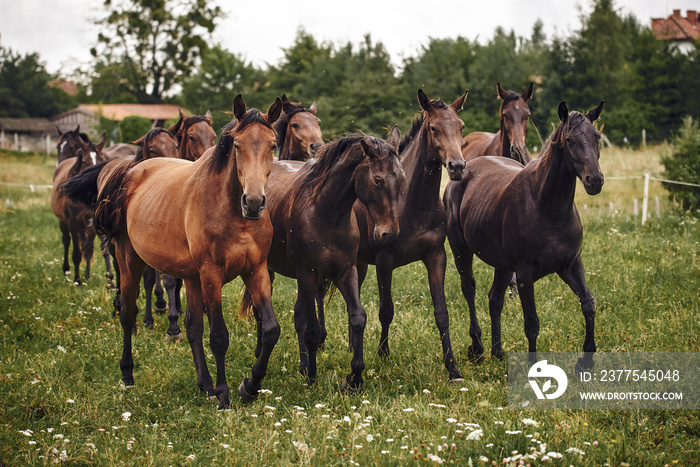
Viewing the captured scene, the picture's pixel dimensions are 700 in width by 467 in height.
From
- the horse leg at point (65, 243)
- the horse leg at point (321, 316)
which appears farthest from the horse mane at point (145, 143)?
the horse leg at point (65, 243)

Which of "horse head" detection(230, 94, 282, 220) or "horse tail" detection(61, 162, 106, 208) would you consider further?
"horse tail" detection(61, 162, 106, 208)

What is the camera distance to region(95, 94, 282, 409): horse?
473cm

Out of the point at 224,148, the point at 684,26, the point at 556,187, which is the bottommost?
the point at 556,187

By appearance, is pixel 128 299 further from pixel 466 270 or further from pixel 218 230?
pixel 466 270

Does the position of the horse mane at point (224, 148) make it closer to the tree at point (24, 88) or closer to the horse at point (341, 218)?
the horse at point (341, 218)

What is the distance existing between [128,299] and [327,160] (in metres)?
2.47

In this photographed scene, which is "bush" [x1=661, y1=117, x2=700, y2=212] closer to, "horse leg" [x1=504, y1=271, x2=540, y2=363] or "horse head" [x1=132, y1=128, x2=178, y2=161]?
"horse leg" [x1=504, y1=271, x2=540, y2=363]

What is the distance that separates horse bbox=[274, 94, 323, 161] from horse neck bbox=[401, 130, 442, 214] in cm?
174

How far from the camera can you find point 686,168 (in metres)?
14.3

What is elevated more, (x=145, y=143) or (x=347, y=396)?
(x=145, y=143)

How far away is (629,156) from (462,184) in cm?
1733

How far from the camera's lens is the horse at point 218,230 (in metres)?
4.73

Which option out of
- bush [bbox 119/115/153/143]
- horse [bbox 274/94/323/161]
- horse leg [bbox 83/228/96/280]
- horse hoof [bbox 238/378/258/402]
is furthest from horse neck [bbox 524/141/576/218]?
bush [bbox 119/115/153/143]


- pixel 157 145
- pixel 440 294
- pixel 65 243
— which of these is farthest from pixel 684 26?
pixel 440 294
